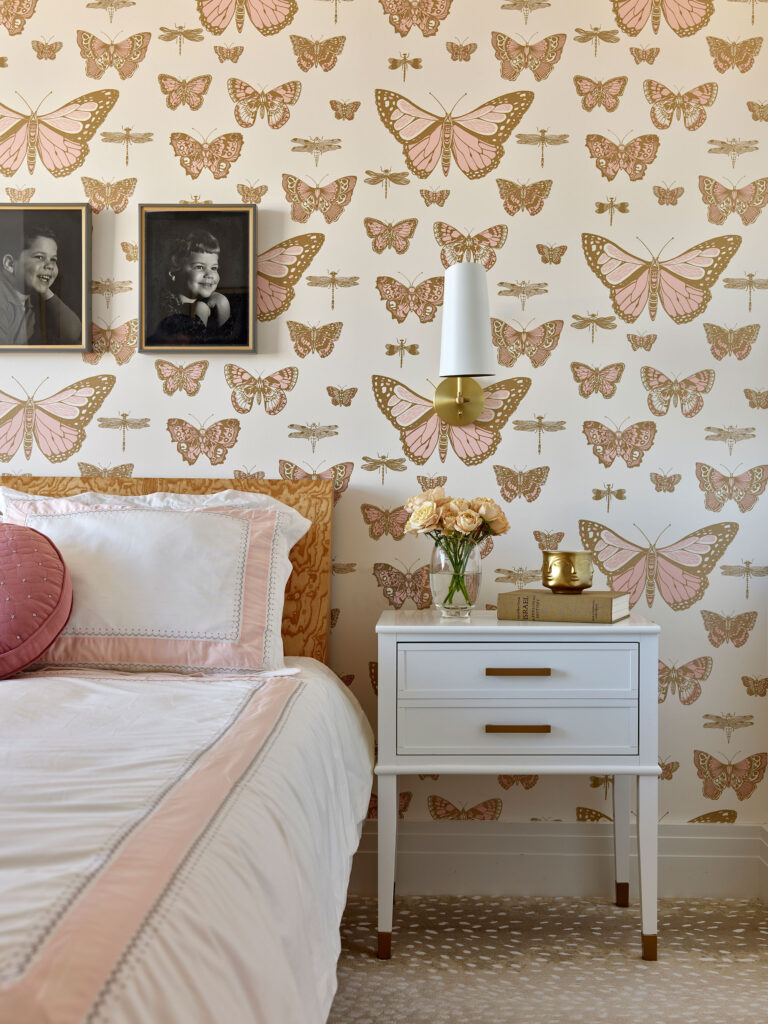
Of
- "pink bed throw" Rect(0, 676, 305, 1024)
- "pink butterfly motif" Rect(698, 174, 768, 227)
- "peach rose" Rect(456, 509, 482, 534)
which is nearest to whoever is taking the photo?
"pink bed throw" Rect(0, 676, 305, 1024)

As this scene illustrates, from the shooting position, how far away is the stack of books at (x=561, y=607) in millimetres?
1946

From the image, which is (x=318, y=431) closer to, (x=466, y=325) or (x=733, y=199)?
(x=466, y=325)

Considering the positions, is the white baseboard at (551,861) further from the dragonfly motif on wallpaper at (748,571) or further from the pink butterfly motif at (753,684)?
the dragonfly motif on wallpaper at (748,571)

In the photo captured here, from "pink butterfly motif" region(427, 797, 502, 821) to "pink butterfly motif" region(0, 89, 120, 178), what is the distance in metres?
1.96

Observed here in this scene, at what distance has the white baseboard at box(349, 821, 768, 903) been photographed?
7.46 ft

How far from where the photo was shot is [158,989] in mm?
686

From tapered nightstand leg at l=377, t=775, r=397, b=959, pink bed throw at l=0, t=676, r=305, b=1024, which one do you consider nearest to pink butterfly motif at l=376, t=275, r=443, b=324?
tapered nightstand leg at l=377, t=775, r=397, b=959

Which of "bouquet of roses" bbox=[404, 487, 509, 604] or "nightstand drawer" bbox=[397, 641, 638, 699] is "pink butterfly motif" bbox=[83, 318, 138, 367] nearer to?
"bouquet of roses" bbox=[404, 487, 509, 604]

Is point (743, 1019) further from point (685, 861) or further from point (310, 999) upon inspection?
point (310, 999)

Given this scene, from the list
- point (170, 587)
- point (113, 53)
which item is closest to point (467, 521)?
point (170, 587)

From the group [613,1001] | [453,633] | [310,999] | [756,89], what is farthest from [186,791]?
[756,89]

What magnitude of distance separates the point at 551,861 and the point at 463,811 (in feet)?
0.84

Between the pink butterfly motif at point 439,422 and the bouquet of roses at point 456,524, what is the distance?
30 centimetres

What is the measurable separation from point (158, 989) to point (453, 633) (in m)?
1.27
